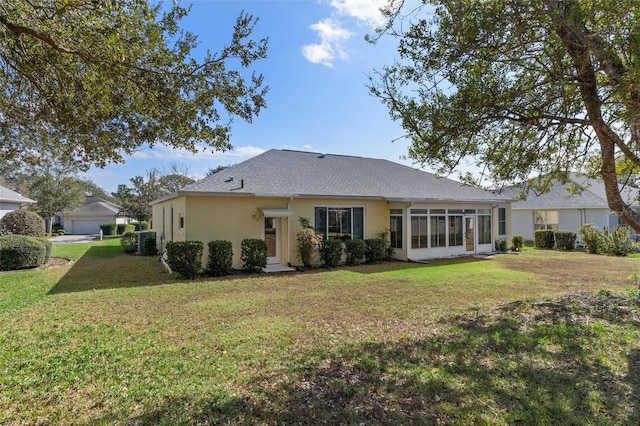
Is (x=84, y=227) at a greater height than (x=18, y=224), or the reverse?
(x=18, y=224)

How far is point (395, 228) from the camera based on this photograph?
15602mm

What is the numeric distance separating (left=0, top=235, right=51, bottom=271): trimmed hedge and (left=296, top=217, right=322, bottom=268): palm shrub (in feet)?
33.4

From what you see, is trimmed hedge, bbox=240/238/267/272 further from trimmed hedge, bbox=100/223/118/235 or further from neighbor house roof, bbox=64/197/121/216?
neighbor house roof, bbox=64/197/121/216

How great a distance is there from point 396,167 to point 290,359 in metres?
17.0

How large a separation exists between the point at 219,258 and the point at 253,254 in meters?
1.19

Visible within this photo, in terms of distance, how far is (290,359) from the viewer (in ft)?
15.0

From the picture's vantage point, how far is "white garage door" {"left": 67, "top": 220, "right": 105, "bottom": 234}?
4378 centimetres

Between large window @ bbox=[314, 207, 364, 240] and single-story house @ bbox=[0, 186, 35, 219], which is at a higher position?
single-story house @ bbox=[0, 186, 35, 219]

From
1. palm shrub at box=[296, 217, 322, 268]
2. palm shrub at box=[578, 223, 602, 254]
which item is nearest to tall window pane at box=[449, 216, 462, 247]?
palm shrub at box=[578, 223, 602, 254]

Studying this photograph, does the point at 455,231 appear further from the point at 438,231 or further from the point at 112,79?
the point at 112,79

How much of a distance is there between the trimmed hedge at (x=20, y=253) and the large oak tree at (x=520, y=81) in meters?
14.3

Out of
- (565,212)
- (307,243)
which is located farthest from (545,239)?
(307,243)

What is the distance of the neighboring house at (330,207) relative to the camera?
41.0ft

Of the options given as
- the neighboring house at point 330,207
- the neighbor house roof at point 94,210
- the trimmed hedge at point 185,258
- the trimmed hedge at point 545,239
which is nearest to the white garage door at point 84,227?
the neighbor house roof at point 94,210
